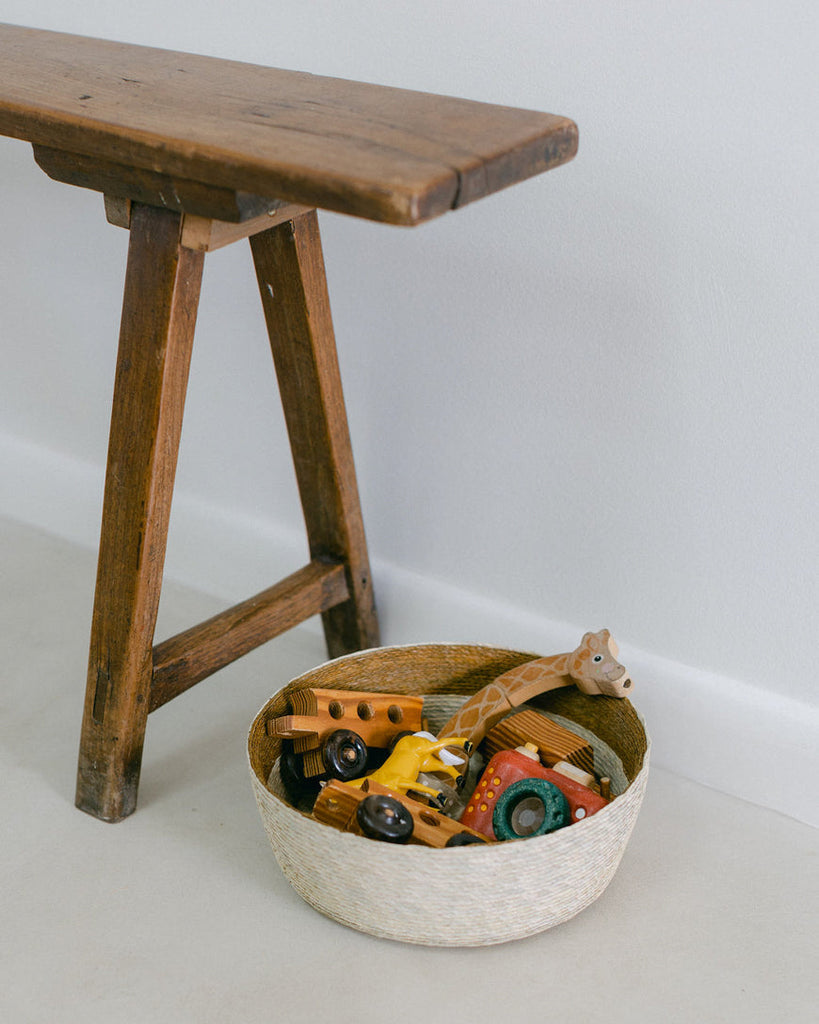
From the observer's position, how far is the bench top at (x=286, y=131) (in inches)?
33.9

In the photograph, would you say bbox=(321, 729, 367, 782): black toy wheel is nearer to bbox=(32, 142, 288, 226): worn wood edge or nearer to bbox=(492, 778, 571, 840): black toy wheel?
bbox=(492, 778, 571, 840): black toy wheel

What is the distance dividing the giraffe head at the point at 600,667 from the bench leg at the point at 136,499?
0.46m

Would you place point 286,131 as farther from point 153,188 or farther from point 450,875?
point 450,875

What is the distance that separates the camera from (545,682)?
4.12ft

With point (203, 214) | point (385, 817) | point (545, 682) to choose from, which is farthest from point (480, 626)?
point (203, 214)

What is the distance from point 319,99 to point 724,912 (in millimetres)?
891

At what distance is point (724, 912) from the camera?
114cm

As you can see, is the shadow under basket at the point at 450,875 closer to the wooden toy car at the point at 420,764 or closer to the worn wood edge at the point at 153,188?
the wooden toy car at the point at 420,764

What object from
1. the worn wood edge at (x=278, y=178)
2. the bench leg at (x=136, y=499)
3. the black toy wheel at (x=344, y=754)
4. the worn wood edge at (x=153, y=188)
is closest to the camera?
the worn wood edge at (x=278, y=178)

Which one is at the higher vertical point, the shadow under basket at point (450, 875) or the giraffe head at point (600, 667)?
the giraffe head at point (600, 667)

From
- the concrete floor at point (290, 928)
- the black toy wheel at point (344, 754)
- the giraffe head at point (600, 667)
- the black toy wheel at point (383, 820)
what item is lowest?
the concrete floor at point (290, 928)

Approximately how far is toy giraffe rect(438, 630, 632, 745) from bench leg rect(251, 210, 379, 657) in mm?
283

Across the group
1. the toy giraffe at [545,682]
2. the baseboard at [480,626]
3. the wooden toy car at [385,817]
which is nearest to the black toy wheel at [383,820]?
the wooden toy car at [385,817]

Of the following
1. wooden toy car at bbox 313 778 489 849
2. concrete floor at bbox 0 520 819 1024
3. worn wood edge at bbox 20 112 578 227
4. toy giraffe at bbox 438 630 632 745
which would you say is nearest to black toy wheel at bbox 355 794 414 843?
wooden toy car at bbox 313 778 489 849
